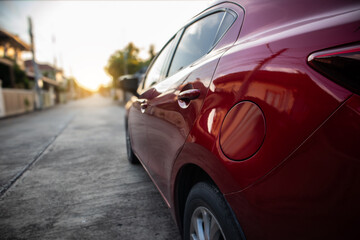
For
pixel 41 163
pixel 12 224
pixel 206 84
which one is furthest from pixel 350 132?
pixel 41 163

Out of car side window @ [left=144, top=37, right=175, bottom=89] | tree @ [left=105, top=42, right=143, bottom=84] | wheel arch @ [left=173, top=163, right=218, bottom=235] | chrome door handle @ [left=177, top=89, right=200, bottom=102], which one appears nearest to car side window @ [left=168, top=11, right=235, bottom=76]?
car side window @ [left=144, top=37, right=175, bottom=89]

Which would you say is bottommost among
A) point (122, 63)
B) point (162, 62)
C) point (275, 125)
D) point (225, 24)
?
point (275, 125)

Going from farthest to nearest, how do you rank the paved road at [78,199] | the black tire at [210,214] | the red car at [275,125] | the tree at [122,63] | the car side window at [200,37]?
the tree at [122,63]
the paved road at [78,199]
the car side window at [200,37]
the black tire at [210,214]
the red car at [275,125]

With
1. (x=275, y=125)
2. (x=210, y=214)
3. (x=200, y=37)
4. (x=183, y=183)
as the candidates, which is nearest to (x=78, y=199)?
(x=183, y=183)

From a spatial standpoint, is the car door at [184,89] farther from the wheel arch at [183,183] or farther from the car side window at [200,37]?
the wheel arch at [183,183]

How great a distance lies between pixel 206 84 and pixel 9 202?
2.74m

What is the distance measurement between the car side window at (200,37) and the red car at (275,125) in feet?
0.08

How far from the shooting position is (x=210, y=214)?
114 centimetres

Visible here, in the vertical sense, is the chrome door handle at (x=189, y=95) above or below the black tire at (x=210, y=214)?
above

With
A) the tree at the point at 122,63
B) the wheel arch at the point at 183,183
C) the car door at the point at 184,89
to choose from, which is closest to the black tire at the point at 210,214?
the wheel arch at the point at 183,183

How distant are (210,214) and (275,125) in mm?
587

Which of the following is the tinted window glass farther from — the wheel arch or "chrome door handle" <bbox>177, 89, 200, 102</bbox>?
the wheel arch

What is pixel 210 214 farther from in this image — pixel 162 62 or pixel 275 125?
pixel 162 62

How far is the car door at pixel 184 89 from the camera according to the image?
127 cm
